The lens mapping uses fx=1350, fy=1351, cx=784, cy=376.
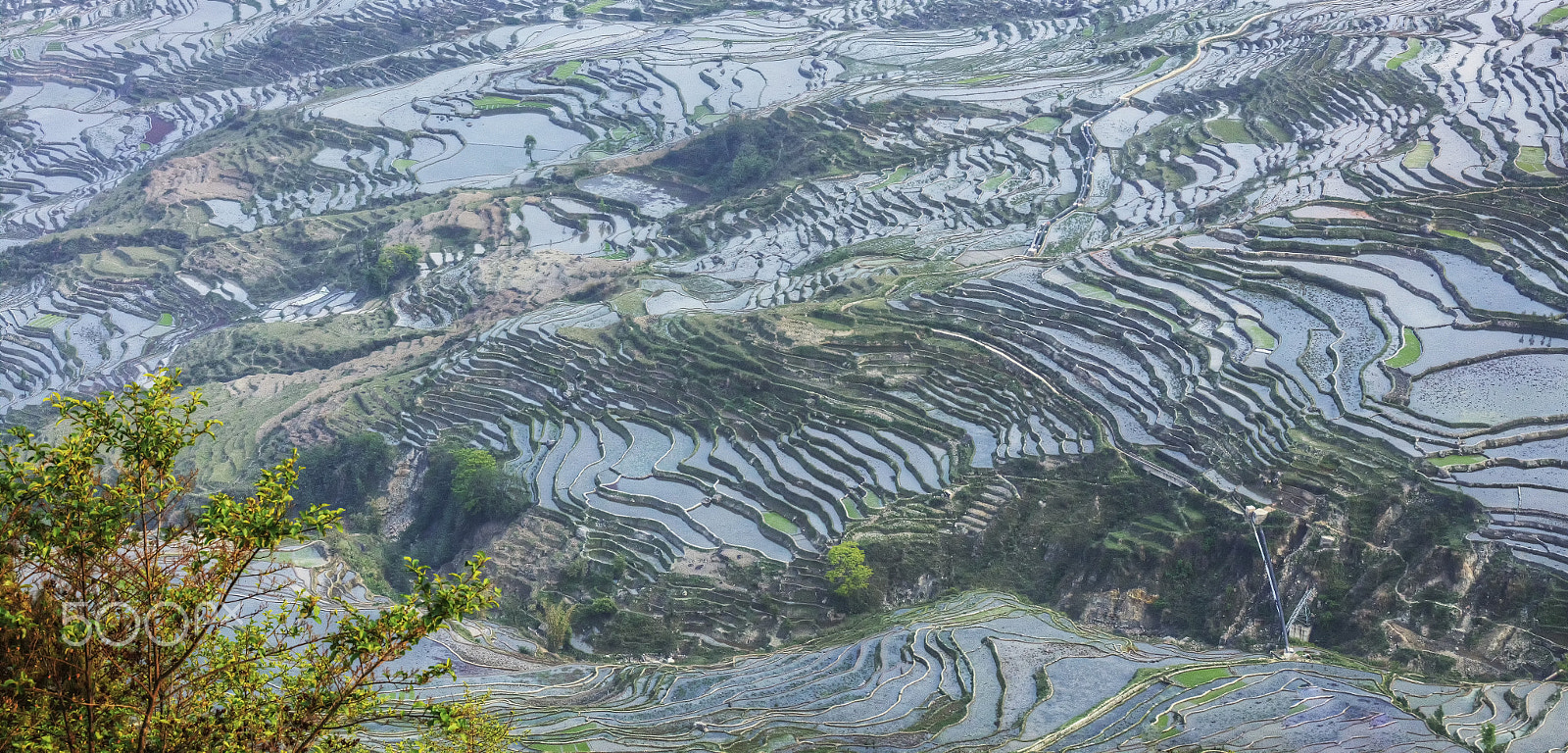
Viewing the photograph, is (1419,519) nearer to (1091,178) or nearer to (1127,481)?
(1127,481)

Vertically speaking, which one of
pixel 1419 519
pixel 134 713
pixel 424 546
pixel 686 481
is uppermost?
pixel 134 713

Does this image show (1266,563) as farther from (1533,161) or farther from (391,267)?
(391,267)

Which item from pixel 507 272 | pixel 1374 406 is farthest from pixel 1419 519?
pixel 507 272

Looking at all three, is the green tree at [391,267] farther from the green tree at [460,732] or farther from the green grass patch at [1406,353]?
the green tree at [460,732]

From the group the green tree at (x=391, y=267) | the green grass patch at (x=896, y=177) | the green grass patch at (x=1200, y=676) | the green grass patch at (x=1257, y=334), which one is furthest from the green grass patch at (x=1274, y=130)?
the green tree at (x=391, y=267)

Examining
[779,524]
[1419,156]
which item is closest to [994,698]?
[779,524]
